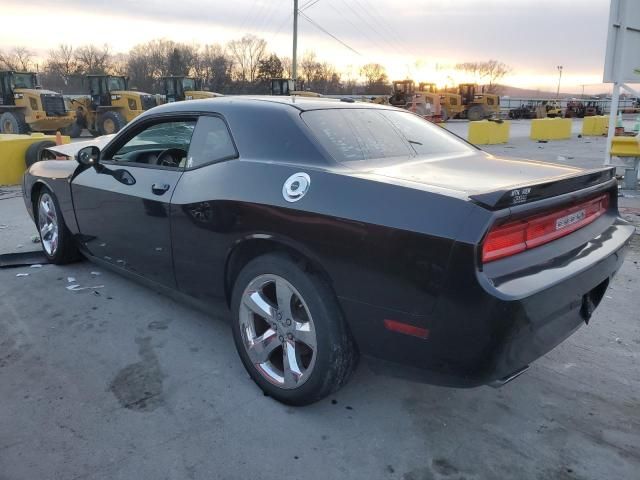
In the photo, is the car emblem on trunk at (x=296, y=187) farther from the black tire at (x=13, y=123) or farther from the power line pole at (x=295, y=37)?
the power line pole at (x=295, y=37)

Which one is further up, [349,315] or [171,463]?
[349,315]

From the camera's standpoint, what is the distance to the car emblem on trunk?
2.45 meters

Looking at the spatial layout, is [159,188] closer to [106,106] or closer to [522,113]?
[106,106]

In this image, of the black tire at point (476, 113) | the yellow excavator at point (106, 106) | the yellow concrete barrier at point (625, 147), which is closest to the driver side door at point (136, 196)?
the yellow concrete barrier at point (625, 147)

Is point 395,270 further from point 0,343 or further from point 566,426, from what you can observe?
point 0,343

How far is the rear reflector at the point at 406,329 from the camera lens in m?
2.07

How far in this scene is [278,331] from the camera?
2637 mm

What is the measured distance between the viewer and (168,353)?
322 centimetres

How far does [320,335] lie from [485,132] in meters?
18.6

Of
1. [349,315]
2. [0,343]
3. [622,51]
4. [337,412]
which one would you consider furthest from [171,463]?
[622,51]

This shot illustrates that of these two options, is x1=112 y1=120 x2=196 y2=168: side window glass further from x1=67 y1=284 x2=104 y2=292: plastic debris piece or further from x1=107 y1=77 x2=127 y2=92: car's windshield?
x1=107 y1=77 x2=127 y2=92: car's windshield

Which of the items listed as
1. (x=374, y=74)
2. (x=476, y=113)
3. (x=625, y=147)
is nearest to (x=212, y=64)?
(x=374, y=74)

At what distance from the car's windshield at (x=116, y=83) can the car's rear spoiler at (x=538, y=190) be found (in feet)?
68.8

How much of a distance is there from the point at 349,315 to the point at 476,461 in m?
0.86
